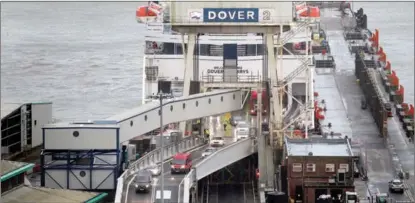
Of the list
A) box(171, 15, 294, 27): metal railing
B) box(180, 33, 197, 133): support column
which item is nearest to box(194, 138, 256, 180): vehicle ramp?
box(180, 33, 197, 133): support column

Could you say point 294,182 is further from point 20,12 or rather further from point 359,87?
point 20,12

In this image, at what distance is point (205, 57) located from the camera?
137ft

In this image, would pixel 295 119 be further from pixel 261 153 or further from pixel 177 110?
pixel 177 110

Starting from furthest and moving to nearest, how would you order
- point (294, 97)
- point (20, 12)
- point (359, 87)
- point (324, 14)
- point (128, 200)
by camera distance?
point (20, 12), point (324, 14), point (359, 87), point (294, 97), point (128, 200)

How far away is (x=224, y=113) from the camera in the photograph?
36.5m

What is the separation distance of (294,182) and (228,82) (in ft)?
20.0

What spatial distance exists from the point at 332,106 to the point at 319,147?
13973 millimetres

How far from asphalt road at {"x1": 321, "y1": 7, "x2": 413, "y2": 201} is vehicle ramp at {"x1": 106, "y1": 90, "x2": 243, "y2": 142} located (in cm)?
433

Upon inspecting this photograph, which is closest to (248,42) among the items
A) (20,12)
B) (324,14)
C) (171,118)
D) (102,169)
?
(171,118)

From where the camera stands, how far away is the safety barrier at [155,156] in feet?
91.2

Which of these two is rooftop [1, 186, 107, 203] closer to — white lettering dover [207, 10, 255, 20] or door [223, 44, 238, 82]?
white lettering dover [207, 10, 255, 20]

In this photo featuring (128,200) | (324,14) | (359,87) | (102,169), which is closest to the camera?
(128,200)

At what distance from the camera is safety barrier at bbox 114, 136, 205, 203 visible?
27.8 metres

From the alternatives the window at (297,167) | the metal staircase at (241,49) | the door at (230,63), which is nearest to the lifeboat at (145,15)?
the door at (230,63)
